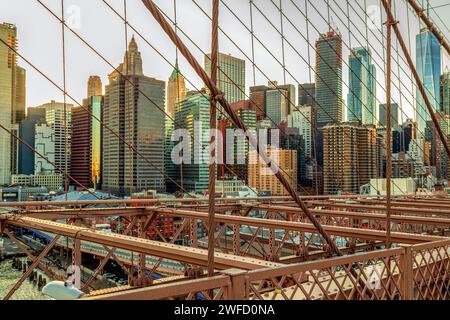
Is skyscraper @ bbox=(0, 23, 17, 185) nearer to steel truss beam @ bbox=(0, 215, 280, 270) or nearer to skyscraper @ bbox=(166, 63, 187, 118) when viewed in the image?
skyscraper @ bbox=(166, 63, 187, 118)

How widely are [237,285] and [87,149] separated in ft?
146

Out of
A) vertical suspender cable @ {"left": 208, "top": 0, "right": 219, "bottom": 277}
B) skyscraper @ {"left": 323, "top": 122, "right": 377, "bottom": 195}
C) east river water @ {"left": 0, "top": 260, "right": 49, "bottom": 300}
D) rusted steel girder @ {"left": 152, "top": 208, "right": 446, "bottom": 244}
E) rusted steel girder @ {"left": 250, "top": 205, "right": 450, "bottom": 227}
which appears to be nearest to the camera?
vertical suspender cable @ {"left": 208, "top": 0, "right": 219, "bottom": 277}

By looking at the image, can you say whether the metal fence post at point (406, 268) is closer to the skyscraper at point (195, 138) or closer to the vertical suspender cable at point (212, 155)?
the vertical suspender cable at point (212, 155)

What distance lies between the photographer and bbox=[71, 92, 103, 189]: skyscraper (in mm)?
41931

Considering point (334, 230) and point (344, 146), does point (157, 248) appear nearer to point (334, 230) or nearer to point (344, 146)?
point (334, 230)

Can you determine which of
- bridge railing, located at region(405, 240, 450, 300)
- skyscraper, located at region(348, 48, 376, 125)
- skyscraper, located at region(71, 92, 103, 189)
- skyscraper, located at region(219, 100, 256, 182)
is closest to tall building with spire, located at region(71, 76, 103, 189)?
skyscraper, located at region(71, 92, 103, 189)

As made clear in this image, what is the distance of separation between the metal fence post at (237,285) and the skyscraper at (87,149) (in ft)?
→ 123

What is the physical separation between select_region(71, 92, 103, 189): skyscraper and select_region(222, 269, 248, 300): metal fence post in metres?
37.5

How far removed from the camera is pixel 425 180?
36062mm

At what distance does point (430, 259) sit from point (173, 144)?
4053cm

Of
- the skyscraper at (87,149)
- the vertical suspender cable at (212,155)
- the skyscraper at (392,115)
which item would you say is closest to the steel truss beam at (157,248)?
the vertical suspender cable at (212,155)

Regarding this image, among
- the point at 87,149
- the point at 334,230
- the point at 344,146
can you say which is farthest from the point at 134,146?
the point at 334,230
